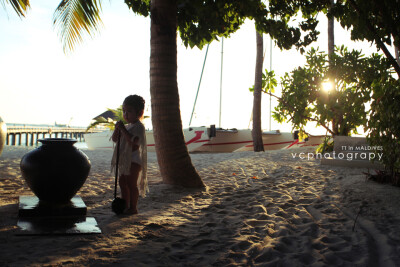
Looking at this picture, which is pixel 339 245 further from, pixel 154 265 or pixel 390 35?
pixel 390 35

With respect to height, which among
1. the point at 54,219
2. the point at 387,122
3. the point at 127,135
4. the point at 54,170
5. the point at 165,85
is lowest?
the point at 54,219

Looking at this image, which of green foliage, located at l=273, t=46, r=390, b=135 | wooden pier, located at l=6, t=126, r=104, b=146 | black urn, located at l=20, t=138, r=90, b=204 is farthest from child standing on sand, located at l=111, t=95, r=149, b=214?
wooden pier, located at l=6, t=126, r=104, b=146

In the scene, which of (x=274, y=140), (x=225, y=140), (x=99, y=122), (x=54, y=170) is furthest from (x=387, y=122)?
(x=274, y=140)

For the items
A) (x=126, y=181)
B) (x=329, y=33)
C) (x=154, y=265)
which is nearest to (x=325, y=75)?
(x=329, y=33)

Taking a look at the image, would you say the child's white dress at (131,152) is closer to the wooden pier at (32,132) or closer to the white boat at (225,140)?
the white boat at (225,140)

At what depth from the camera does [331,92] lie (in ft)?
42.3

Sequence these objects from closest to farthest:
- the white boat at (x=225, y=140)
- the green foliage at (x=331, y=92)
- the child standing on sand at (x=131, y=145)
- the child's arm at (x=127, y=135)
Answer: the child's arm at (x=127, y=135) → the child standing on sand at (x=131, y=145) → the green foliage at (x=331, y=92) → the white boat at (x=225, y=140)

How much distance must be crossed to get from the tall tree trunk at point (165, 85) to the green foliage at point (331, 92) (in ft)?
23.9

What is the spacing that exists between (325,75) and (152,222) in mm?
10632

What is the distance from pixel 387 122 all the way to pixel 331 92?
6.53 metres

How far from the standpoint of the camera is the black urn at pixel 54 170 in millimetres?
4559

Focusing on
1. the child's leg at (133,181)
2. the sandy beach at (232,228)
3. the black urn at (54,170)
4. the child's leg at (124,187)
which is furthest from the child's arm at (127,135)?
the sandy beach at (232,228)

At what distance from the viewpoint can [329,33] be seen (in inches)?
605

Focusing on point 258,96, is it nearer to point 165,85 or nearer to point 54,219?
point 165,85
